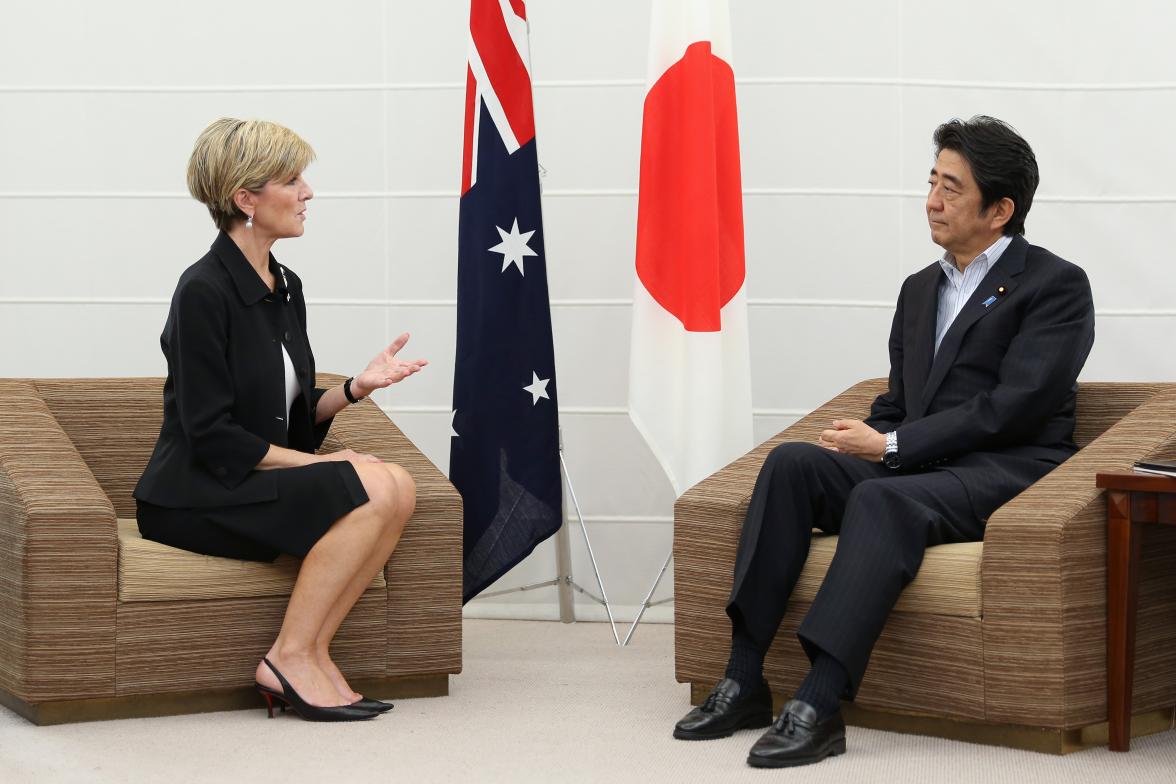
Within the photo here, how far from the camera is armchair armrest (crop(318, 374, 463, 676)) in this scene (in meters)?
3.05

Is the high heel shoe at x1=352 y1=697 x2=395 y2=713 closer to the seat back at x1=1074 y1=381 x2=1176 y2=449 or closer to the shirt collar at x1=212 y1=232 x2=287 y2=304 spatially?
the shirt collar at x1=212 y1=232 x2=287 y2=304

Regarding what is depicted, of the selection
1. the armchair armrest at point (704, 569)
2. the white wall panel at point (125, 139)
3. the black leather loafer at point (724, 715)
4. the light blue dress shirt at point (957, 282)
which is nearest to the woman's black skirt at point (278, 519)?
the armchair armrest at point (704, 569)

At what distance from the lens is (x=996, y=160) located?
118 inches

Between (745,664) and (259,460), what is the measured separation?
1.06 meters

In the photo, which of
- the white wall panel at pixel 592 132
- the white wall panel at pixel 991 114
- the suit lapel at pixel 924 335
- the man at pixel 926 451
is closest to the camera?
the man at pixel 926 451

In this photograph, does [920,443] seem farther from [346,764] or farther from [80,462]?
[80,462]

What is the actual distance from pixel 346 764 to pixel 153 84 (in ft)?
7.95

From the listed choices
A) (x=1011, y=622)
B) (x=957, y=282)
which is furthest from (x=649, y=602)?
(x=1011, y=622)

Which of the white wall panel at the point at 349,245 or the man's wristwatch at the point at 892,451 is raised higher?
the white wall panel at the point at 349,245

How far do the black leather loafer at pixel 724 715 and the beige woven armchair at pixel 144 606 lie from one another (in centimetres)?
61

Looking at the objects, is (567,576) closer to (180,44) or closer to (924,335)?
(924,335)

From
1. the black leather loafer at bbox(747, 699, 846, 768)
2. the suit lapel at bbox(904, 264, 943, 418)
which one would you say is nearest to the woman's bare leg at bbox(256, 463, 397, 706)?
the black leather loafer at bbox(747, 699, 846, 768)

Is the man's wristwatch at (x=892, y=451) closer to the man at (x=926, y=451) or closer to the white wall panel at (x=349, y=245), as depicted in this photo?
the man at (x=926, y=451)

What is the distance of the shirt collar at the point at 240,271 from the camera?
2977 mm
